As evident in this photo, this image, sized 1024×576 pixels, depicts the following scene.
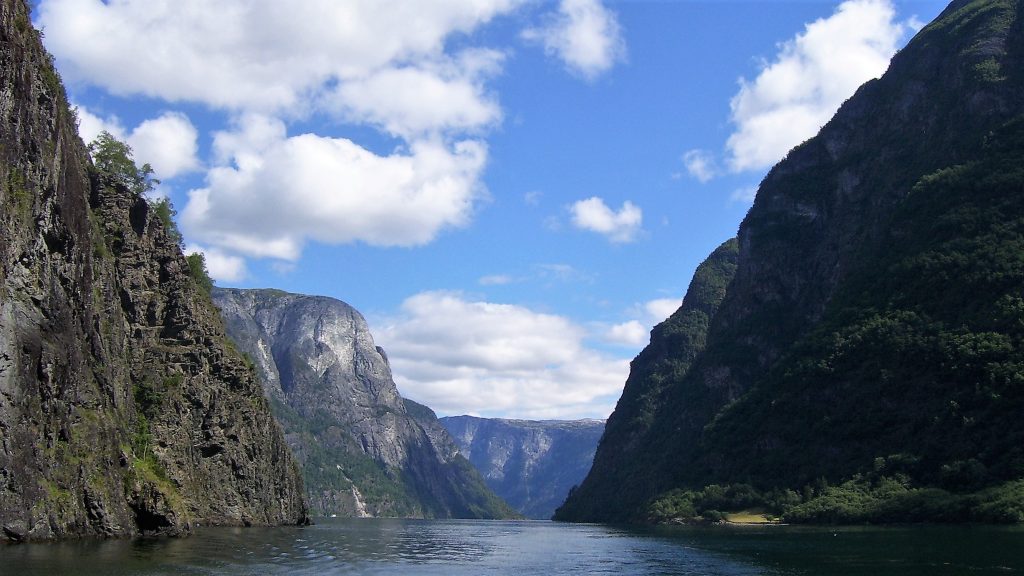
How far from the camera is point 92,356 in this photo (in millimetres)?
83188

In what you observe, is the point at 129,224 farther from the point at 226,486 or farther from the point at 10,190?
the point at 10,190

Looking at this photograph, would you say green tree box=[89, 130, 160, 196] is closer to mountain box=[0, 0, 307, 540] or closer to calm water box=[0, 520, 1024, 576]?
mountain box=[0, 0, 307, 540]

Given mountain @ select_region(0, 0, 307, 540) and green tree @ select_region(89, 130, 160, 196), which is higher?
green tree @ select_region(89, 130, 160, 196)

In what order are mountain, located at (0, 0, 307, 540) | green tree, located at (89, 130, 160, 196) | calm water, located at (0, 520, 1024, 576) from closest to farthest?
calm water, located at (0, 520, 1024, 576) < mountain, located at (0, 0, 307, 540) < green tree, located at (89, 130, 160, 196)

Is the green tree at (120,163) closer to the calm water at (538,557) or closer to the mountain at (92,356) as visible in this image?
the mountain at (92,356)

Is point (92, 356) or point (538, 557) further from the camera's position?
point (538, 557)

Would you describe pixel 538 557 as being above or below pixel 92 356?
below

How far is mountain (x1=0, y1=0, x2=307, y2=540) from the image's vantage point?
63562mm

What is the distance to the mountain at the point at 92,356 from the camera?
6356 cm

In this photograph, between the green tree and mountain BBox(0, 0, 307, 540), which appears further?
the green tree

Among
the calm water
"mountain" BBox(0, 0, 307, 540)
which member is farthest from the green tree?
the calm water

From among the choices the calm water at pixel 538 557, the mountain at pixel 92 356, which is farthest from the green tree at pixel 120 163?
the calm water at pixel 538 557

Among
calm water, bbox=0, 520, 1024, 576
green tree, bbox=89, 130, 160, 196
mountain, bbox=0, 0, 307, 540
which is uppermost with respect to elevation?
green tree, bbox=89, 130, 160, 196

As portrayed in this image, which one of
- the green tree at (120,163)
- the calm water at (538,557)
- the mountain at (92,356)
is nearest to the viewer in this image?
the calm water at (538,557)
